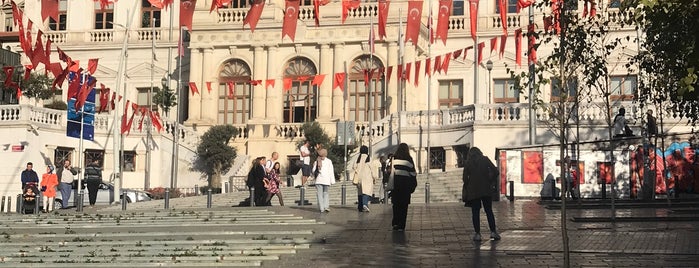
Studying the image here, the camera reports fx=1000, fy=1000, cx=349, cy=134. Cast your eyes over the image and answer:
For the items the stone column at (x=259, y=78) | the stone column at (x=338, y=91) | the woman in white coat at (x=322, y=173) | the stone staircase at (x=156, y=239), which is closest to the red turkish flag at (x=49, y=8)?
the stone staircase at (x=156, y=239)

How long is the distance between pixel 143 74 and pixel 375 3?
12167mm

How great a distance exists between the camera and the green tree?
133ft

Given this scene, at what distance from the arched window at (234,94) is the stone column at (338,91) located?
4002mm

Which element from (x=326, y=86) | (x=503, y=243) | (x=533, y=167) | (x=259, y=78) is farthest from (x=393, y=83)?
(x=503, y=243)

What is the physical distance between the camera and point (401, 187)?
695 inches

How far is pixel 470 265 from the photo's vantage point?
1245 cm

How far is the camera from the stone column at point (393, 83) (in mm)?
41375

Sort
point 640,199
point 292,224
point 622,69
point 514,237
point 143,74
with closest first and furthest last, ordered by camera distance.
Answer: point 514,237
point 292,224
point 640,199
point 622,69
point 143,74

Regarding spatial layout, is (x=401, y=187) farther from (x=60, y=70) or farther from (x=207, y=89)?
(x=207, y=89)

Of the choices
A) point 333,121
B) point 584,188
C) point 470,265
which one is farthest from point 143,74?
point 470,265

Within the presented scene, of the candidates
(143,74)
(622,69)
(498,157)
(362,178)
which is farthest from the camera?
(143,74)

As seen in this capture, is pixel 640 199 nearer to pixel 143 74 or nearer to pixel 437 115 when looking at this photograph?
pixel 437 115

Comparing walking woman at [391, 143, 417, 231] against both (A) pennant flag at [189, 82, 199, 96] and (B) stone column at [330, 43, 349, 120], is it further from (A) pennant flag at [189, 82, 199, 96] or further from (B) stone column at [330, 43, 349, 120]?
(A) pennant flag at [189, 82, 199, 96]

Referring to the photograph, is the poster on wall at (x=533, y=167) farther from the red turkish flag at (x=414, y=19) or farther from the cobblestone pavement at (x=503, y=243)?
the cobblestone pavement at (x=503, y=243)
